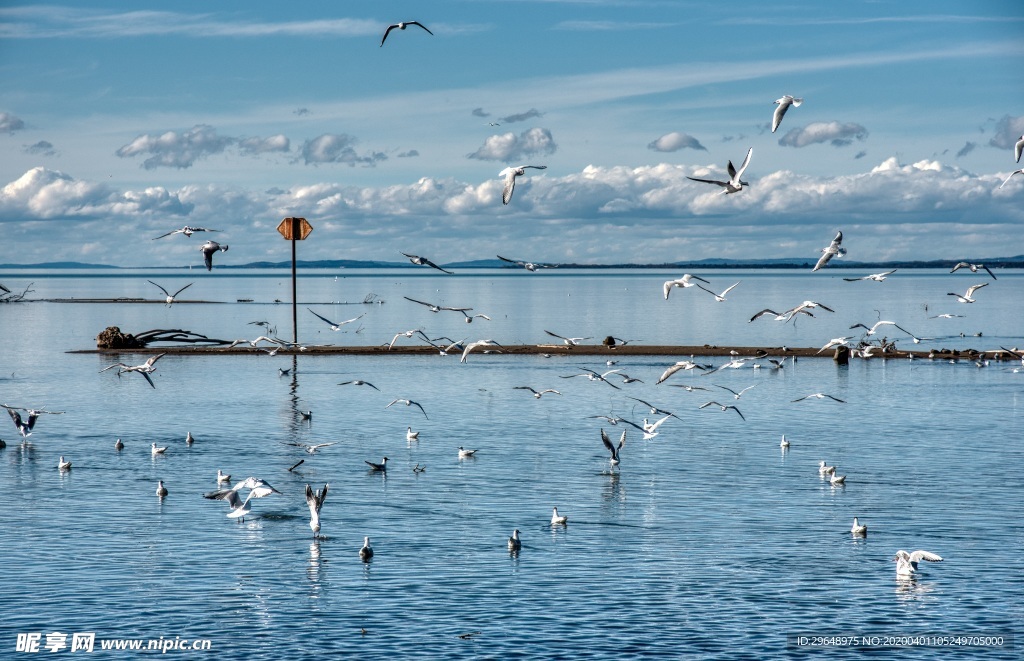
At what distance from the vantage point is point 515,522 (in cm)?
2656

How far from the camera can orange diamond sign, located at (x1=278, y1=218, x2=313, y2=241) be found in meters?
76.8

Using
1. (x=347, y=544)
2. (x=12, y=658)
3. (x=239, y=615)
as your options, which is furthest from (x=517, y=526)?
(x=12, y=658)

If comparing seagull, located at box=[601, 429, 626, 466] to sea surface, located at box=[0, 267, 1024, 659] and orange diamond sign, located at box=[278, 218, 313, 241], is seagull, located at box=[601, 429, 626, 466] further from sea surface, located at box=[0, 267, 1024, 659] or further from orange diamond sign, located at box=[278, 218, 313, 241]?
orange diamond sign, located at box=[278, 218, 313, 241]

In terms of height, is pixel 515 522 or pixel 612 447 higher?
→ pixel 612 447

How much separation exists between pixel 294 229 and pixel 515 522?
53928 mm

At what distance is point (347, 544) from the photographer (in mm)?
24438

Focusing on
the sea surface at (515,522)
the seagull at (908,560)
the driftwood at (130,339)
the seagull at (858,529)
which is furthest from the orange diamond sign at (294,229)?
the seagull at (908,560)

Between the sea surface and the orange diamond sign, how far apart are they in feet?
71.5

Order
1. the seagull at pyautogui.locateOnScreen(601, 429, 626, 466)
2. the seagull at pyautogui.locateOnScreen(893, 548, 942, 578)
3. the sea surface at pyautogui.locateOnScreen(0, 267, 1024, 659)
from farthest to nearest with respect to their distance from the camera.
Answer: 1. the seagull at pyautogui.locateOnScreen(601, 429, 626, 466)
2. the seagull at pyautogui.locateOnScreen(893, 548, 942, 578)
3. the sea surface at pyautogui.locateOnScreen(0, 267, 1024, 659)

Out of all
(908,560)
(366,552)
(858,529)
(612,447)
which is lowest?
(908,560)

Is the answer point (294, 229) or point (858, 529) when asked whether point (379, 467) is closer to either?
point (858, 529)

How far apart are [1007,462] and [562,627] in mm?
21352

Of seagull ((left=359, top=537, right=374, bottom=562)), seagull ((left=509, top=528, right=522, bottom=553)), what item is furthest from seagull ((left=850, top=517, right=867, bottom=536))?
seagull ((left=359, top=537, right=374, bottom=562))

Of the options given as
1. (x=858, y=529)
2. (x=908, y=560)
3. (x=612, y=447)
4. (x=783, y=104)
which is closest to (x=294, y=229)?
(x=612, y=447)
